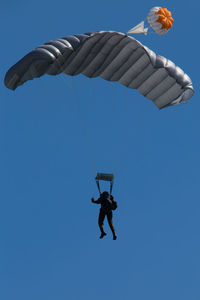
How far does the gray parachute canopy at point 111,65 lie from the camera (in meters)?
27.9

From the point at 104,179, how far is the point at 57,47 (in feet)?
16.5

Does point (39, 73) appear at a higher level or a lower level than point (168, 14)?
lower

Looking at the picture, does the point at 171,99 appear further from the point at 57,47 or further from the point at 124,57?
the point at 57,47

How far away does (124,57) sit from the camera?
29891mm

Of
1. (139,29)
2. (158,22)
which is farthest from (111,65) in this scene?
(158,22)

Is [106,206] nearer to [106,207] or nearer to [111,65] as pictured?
[106,207]

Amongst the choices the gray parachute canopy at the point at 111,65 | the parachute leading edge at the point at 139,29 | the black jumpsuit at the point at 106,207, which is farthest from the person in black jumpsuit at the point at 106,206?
the parachute leading edge at the point at 139,29

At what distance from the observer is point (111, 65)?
30.6m

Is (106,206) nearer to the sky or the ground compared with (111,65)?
nearer to the ground

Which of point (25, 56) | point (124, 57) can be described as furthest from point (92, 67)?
point (25, 56)

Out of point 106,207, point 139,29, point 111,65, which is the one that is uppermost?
point 111,65

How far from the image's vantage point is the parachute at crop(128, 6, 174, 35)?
28.6 meters

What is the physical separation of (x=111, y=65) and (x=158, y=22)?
2.90 meters

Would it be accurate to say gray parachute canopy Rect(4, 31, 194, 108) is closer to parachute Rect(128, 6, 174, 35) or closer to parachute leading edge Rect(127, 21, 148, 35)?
parachute leading edge Rect(127, 21, 148, 35)
